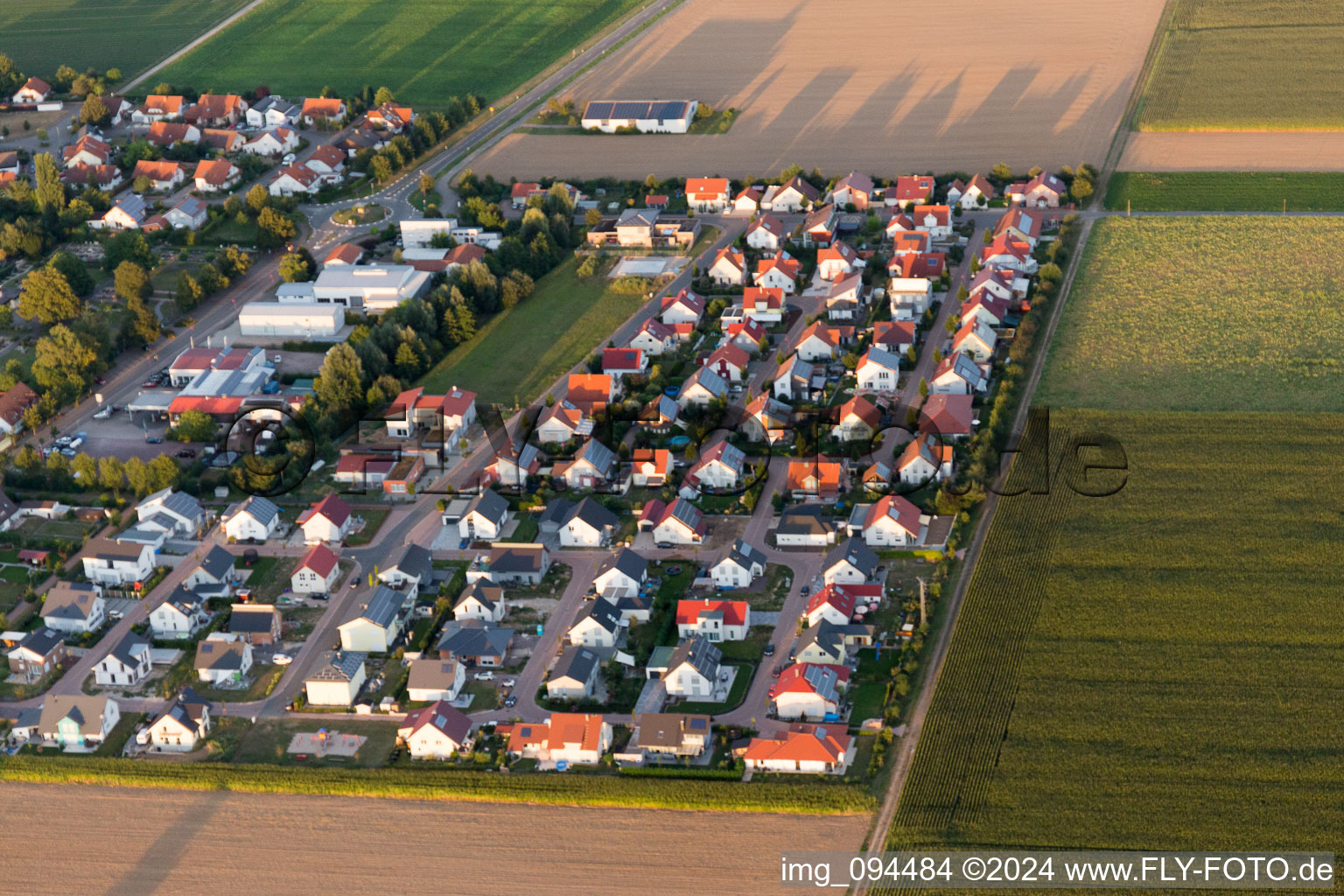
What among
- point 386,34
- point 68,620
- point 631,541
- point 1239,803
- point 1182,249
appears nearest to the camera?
point 1239,803

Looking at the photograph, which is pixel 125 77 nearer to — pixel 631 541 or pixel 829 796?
pixel 631 541

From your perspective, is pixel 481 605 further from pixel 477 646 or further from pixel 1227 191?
pixel 1227 191

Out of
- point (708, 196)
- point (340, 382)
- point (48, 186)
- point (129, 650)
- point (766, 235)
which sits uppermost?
point (48, 186)

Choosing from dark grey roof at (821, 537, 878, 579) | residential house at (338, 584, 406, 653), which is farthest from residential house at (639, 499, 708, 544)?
residential house at (338, 584, 406, 653)

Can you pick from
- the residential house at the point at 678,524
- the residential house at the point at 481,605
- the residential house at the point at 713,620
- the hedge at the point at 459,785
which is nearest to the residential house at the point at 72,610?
the hedge at the point at 459,785

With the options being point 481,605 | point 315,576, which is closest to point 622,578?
point 481,605

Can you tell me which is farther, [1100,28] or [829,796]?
[1100,28]

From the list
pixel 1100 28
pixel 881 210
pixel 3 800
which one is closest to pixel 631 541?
pixel 3 800
